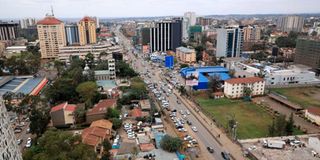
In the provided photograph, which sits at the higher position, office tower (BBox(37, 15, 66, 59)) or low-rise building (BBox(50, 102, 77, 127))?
office tower (BBox(37, 15, 66, 59))

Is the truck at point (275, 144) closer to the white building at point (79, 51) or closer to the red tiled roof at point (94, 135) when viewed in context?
the red tiled roof at point (94, 135)

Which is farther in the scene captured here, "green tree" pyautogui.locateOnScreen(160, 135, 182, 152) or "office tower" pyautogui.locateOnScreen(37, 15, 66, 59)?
"office tower" pyautogui.locateOnScreen(37, 15, 66, 59)

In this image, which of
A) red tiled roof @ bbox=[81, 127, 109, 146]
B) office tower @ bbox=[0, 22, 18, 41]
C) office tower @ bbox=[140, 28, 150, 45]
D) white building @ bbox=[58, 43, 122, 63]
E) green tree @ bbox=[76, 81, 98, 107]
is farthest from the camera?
office tower @ bbox=[0, 22, 18, 41]

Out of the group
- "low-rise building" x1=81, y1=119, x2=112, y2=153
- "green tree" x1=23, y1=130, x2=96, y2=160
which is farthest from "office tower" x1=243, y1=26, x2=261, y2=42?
"green tree" x1=23, y1=130, x2=96, y2=160

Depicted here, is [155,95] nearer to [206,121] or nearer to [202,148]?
[206,121]

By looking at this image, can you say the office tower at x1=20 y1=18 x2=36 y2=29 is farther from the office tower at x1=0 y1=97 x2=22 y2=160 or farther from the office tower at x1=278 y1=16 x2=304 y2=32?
the office tower at x1=278 y1=16 x2=304 y2=32

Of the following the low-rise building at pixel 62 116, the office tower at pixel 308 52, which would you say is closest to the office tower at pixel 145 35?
the office tower at pixel 308 52

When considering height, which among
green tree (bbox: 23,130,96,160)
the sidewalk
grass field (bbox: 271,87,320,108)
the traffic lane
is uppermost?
green tree (bbox: 23,130,96,160)
